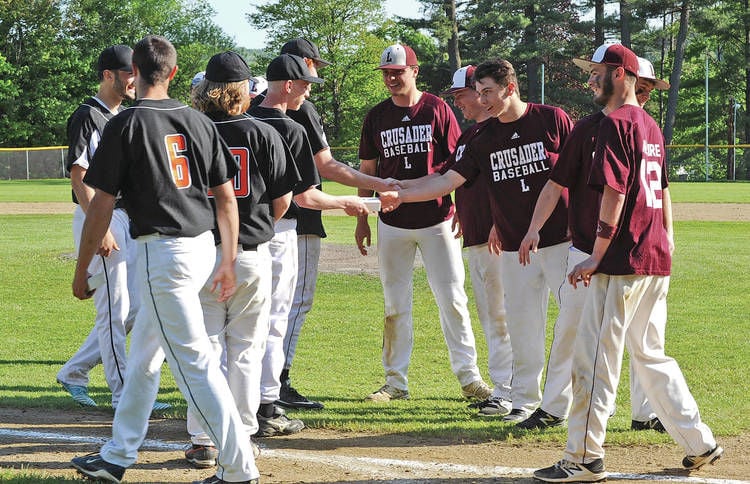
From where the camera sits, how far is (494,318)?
23.1ft

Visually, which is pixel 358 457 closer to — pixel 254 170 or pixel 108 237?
pixel 254 170

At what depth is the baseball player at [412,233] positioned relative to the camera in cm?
704

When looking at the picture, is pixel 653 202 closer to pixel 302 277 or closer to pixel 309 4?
pixel 302 277

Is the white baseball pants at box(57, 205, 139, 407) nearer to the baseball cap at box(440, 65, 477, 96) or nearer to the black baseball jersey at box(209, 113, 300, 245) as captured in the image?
the black baseball jersey at box(209, 113, 300, 245)

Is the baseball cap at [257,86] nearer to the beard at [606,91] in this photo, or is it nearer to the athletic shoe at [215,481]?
the beard at [606,91]

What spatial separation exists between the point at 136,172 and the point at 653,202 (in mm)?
2601

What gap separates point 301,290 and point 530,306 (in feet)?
6.39

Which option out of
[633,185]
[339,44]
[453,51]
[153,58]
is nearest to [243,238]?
[153,58]

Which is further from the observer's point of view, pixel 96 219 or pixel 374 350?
pixel 374 350

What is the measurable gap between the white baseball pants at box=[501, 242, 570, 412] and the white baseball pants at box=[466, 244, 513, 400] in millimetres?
402

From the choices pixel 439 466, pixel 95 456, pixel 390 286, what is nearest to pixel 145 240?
pixel 95 456

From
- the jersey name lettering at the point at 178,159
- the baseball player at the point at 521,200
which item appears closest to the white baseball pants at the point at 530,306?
the baseball player at the point at 521,200

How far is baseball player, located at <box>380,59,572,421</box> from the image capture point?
246 inches

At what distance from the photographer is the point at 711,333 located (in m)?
9.58
